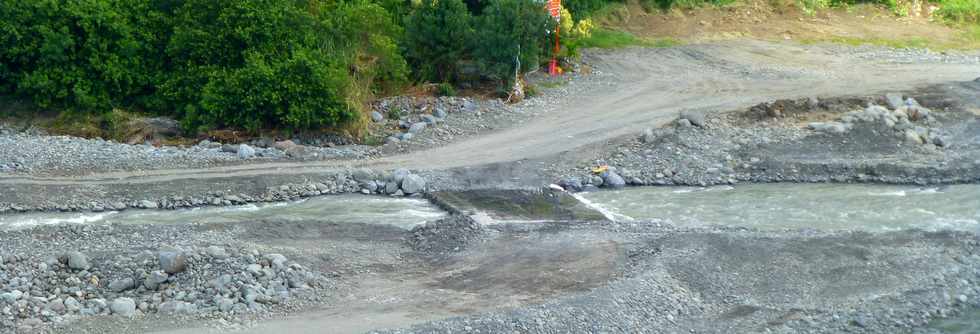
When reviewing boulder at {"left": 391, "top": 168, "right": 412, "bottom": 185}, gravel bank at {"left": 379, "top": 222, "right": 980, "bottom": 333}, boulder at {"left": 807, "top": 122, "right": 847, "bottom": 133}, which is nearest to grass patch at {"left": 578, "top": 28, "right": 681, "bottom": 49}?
boulder at {"left": 807, "top": 122, "right": 847, "bottom": 133}

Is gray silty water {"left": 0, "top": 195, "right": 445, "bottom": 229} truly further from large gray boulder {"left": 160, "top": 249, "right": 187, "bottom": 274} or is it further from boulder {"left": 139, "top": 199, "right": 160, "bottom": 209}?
large gray boulder {"left": 160, "top": 249, "right": 187, "bottom": 274}

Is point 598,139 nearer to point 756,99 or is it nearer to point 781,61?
point 756,99

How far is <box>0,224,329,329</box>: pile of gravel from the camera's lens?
13.5 metres

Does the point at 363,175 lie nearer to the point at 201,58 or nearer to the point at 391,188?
the point at 391,188

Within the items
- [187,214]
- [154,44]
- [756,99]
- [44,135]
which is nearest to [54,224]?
[187,214]

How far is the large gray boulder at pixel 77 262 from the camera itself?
14578mm

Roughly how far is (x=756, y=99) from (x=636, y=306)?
12.6 m

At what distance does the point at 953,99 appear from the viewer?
25.4 meters

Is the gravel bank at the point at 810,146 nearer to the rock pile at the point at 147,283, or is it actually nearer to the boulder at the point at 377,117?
the boulder at the point at 377,117

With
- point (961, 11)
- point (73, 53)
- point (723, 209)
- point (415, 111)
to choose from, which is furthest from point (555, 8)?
point (961, 11)

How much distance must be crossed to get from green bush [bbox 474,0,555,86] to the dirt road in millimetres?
1723

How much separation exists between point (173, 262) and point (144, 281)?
45cm

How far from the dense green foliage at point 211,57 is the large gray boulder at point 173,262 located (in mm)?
8921

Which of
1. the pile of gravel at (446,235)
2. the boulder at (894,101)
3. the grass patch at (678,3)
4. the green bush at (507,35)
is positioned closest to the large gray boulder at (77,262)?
the pile of gravel at (446,235)
